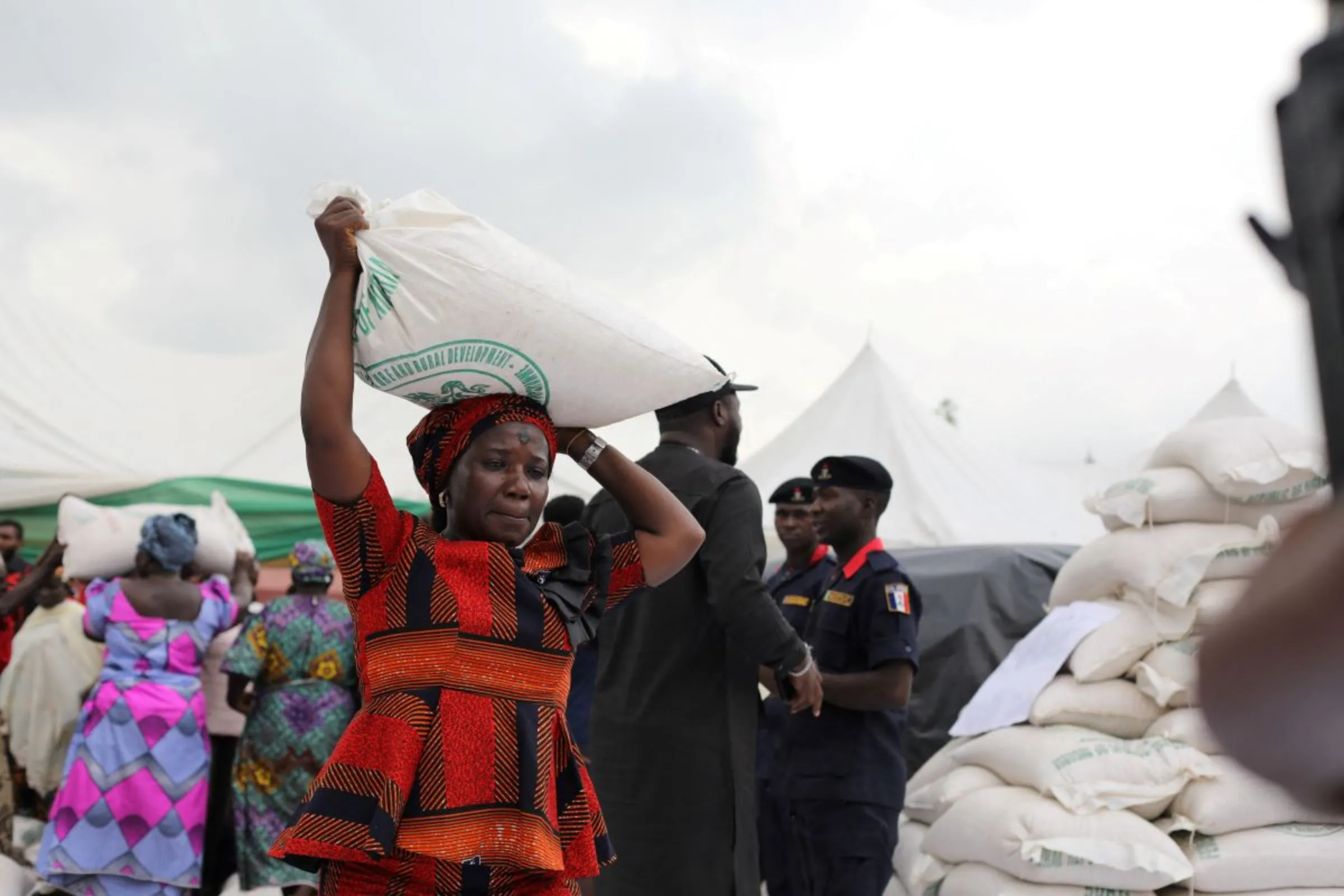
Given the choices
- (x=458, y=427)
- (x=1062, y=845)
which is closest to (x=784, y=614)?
(x=1062, y=845)

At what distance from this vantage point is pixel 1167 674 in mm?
4320

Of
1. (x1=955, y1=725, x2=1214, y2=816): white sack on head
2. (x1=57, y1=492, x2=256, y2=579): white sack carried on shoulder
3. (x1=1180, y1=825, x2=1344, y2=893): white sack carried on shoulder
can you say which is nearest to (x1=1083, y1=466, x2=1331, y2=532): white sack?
(x1=955, y1=725, x2=1214, y2=816): white sack on head

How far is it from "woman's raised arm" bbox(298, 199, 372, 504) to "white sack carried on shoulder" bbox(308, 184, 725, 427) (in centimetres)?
2

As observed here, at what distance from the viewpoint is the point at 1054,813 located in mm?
3992

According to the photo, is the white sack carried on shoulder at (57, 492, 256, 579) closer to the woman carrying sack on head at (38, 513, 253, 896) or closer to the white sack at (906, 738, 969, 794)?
the woman carrying sack on head at (38, 513, 253, 896)

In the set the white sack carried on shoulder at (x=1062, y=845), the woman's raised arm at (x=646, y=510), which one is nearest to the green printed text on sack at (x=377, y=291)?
the woman's raised arm at (x=646, y=510)

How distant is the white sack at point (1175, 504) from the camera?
4574 millimetres

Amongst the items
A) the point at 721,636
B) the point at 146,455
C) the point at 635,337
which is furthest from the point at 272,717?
the point at 146,455

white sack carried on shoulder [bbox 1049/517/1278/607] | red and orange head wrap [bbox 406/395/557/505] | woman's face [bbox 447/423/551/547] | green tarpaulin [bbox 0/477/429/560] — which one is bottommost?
woman's face [bbox 447/423/551/547]

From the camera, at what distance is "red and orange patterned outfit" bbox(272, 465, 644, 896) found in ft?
6.27

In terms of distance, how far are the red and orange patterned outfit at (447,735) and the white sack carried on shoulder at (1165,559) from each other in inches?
114

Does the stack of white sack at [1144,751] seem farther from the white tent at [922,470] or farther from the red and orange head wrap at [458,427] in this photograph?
the white tent at [922,470]

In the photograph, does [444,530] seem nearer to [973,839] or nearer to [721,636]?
[721,636]

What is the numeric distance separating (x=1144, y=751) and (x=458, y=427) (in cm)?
287
